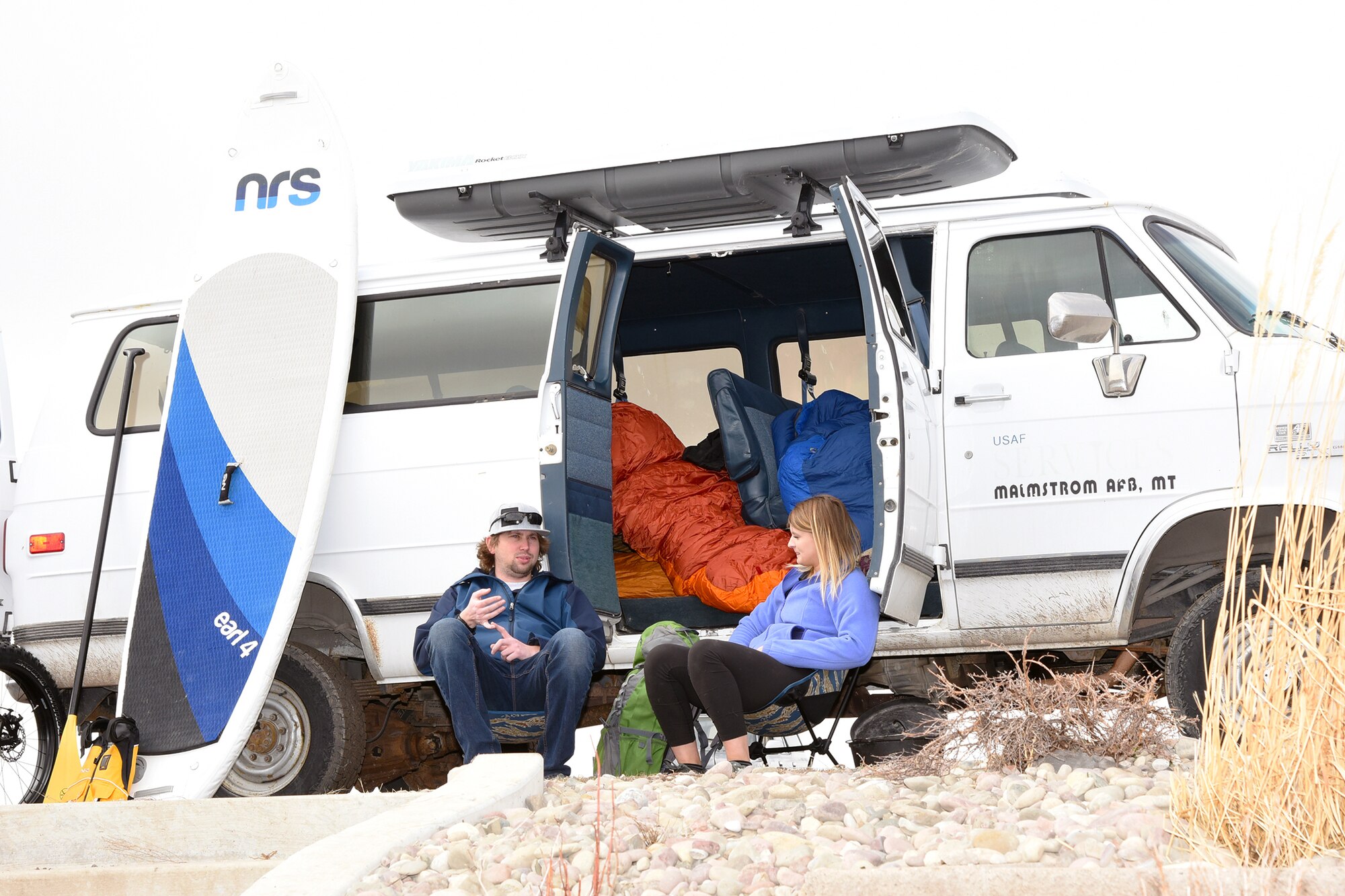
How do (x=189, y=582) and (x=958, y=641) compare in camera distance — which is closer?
(x=958, y=641)

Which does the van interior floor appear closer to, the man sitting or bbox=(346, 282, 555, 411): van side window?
the man sitting

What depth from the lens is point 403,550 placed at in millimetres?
5543

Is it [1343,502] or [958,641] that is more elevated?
[1343,502]

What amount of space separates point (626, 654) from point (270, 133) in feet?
10.0

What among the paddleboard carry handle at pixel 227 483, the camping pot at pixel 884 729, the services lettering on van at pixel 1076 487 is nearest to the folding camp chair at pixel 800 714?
the camping pot at pixel 884 729

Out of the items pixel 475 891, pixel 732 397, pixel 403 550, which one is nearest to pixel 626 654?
pixel 403 550

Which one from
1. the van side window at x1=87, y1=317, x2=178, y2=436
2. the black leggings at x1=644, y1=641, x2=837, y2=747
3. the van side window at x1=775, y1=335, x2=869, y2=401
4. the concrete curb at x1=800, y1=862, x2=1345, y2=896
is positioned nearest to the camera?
the concrete curb at x1=800, y1=862, x2=1345, y2=896

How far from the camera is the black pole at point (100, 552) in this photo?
5.70 m

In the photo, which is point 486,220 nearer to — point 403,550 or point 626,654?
point 403,550

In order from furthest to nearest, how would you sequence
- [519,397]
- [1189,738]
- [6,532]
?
[6,532] < [519,397] < [1189,738]

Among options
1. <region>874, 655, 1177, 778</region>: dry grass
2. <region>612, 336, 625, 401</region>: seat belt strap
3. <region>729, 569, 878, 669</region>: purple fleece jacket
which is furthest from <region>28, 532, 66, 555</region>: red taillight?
<region>874, 655, 1177, 778</region>: dry grass

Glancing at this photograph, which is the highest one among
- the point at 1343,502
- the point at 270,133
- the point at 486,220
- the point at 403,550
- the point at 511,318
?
the point at 270,133

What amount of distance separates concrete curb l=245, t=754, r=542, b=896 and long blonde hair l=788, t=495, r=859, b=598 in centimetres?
129

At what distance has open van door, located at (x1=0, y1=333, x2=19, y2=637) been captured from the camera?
20.0 feet
